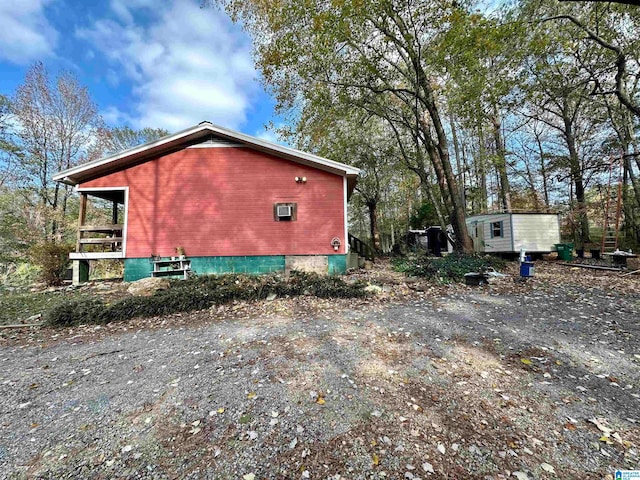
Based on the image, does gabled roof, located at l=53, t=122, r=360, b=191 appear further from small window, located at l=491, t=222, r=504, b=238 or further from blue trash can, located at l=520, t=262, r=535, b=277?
small window, located at l=491, t=222, r=504, b=238

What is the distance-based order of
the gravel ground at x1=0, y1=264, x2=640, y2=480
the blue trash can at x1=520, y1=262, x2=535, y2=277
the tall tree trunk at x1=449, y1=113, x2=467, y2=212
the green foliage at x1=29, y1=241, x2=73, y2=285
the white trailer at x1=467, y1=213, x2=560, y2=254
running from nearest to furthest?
the gravel ground at x1=0, y1=264, x2=640, y2=480 < the blue trash can at x1=520, y1=262, x2=535, y2=277 < the green foliage at x1=29, y1=241, x2=73, y2=285 < the white trailer at x1=467, y1=213, x2=560, y2=254 < the tall tree trunk at x1=449, y1=113, x2=467, y2=212

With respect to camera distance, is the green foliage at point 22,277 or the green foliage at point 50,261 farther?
the green foliage at point 22,277

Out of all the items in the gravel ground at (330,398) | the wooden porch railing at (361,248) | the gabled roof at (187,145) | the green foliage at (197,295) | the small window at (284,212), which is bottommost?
the gravel ground at (330,398)

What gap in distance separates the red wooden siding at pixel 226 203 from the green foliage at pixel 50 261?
2158 mm

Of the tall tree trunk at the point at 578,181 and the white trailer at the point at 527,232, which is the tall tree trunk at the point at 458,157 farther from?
the white trailer at the point at 527,232

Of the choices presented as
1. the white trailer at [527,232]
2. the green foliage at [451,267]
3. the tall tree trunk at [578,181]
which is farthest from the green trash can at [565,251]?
the green foliage at [451,267]

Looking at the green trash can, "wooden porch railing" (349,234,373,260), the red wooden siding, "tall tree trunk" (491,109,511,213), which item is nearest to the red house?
the red wooden siding

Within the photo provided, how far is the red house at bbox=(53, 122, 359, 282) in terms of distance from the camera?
26.4 feet

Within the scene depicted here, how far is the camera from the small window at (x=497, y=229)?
12.8 metres

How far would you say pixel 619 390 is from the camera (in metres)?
2.49

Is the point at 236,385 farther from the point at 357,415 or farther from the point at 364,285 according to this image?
the point at 364,285

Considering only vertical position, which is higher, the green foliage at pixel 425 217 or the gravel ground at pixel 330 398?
the green foliage at pixel 425 217

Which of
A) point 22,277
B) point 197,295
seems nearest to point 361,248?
point 197,295

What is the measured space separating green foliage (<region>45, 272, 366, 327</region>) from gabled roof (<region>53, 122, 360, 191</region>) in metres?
3.48
